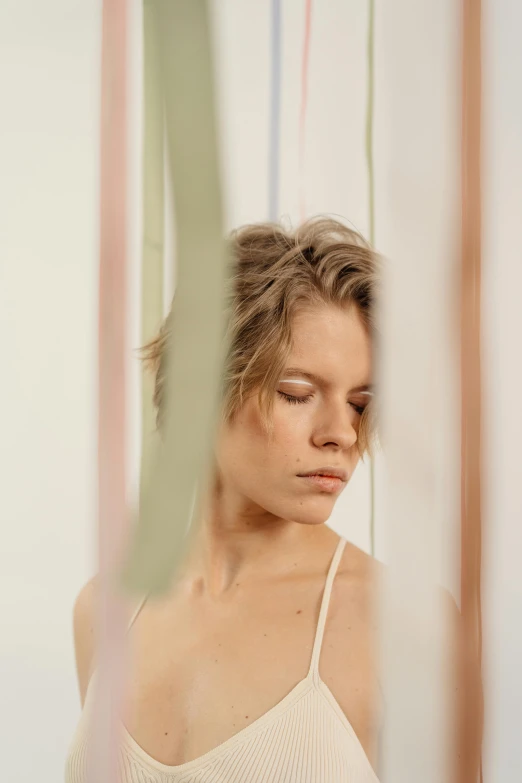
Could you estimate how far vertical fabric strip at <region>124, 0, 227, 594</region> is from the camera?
55 centimetres

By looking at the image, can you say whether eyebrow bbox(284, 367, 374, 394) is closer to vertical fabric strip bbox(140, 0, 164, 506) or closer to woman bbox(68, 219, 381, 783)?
woman bbox(68, 219, 381, 783)

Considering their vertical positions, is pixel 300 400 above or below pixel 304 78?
below

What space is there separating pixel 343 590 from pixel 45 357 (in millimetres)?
310

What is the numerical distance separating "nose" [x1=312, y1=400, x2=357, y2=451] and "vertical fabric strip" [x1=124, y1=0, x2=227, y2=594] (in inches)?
3.5

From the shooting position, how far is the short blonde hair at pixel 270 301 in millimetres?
639

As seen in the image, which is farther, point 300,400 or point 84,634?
point 84,634

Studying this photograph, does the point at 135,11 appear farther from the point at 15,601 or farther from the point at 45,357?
the point at 15,601

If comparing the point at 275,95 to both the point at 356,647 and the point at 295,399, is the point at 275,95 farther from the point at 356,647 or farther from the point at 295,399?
the point at 356,647

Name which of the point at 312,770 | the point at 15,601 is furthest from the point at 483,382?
the point at 15,601

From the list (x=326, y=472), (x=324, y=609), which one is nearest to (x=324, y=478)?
(x=326, y=472)

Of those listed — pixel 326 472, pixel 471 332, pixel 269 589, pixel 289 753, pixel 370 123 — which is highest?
pixel 370 123

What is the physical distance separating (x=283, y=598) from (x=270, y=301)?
234 millimetres

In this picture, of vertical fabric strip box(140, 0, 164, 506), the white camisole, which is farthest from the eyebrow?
the white camisole

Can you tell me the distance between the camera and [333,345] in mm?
632
